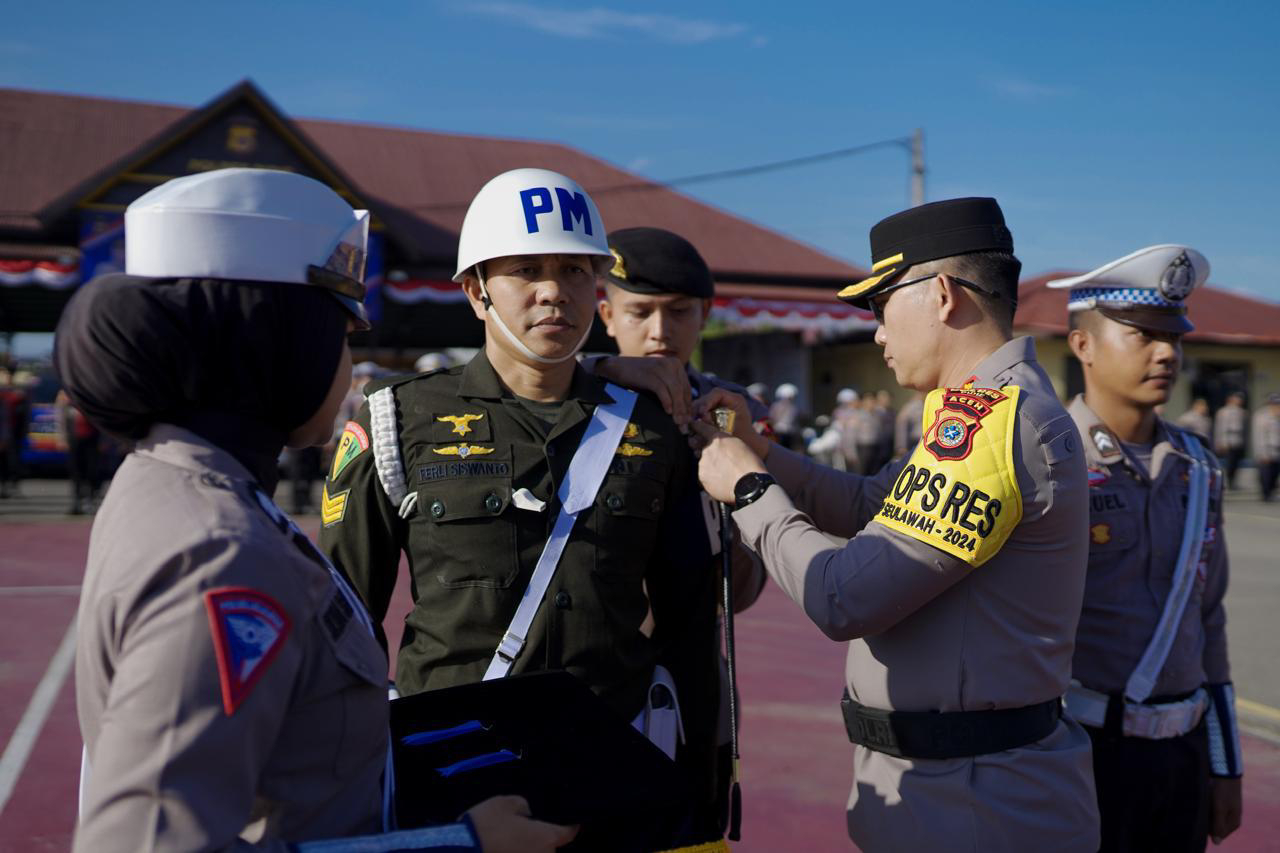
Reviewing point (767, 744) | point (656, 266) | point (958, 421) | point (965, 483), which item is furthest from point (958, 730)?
point (767, 744)

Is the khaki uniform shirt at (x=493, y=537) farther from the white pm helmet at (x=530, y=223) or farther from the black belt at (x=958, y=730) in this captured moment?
the black belt at (x=958, y=730)

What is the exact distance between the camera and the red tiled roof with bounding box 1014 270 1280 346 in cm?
2512

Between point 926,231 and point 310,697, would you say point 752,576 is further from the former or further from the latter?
point 310,697

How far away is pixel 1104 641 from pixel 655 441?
138 cm

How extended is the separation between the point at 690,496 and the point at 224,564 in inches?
69.8

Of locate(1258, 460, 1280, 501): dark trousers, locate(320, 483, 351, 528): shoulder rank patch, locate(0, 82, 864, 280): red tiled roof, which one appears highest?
locate(0, 82, 864, 280): red tiled roof

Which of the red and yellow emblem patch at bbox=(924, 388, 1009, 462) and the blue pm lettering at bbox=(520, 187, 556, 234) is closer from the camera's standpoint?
the red and yellow emblem patch at bbox=(924, 388, 1009, 462)

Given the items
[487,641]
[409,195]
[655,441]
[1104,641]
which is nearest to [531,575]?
[487,641]

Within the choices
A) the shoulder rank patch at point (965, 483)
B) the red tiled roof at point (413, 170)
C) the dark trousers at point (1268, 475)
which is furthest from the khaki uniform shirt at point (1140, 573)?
the dark trousers at point (1268, 475)

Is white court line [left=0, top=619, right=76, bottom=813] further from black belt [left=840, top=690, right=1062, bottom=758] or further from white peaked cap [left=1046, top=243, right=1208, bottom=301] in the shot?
white peaked cap [left=1046, top=243, right=1208, bottom=301]

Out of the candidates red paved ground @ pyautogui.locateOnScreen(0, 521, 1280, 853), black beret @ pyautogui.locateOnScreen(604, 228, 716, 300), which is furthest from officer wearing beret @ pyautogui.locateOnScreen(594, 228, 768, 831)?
red paved ground @ pyautogui.locateOnScreen(0, 521, 1280, 853)

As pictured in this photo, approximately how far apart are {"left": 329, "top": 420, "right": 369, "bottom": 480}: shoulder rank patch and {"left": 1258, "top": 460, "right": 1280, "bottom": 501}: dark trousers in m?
20.8

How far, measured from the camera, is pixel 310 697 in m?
1.32

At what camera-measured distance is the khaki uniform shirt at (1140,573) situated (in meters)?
2.88
